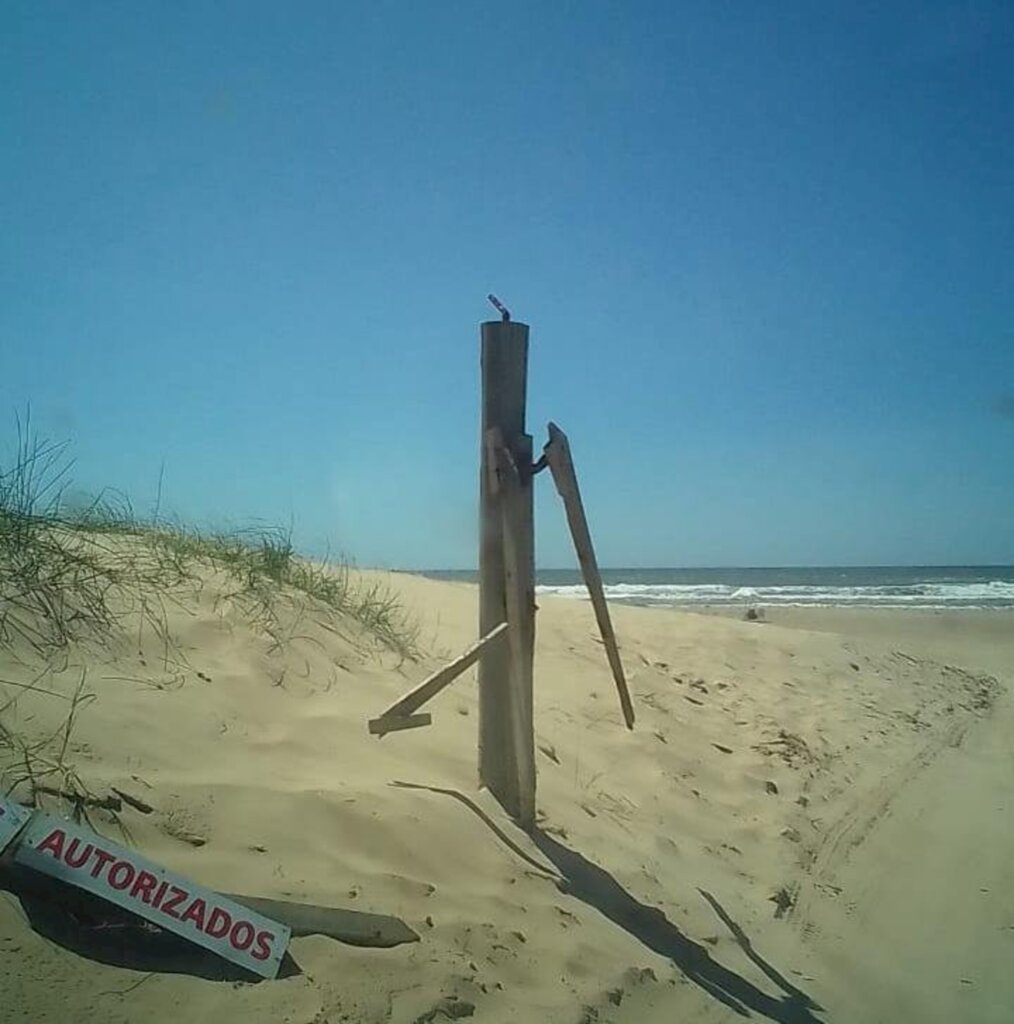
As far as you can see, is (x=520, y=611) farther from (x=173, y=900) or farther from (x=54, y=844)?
(x=54, y=844)

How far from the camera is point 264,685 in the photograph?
5.12 meters

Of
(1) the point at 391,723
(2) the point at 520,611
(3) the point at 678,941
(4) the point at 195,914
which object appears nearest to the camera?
(4) the point at 195,914

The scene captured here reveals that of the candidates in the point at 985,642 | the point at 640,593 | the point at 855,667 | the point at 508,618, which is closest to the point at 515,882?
the point at 508,618

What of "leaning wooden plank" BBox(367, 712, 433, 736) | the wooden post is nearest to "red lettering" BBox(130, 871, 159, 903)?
"leaning wooden plank" BBox(367, 712, 433, 736)

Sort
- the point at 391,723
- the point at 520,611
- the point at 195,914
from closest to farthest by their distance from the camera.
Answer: the point at 195,914 → the point at 391,723 → the point at 520,611

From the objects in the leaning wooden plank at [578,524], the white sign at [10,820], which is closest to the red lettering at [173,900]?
the white sign at [10,820]

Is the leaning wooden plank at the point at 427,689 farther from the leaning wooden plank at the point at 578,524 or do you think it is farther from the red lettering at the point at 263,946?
the red lettering at the point at 263,946

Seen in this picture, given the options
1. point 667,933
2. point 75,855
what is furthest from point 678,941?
point 75,855

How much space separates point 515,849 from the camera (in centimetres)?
448

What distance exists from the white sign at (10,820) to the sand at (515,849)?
17 centimetres

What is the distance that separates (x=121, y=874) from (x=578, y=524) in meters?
2.76

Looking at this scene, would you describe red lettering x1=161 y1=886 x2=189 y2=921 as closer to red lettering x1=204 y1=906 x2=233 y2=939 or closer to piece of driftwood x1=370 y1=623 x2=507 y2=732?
red lettering x1=204 y1=906 x2=233 y2=939

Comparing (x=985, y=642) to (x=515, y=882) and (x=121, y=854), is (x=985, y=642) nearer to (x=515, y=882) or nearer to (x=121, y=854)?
(x=515, y=882)

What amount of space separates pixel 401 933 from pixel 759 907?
257 cm
